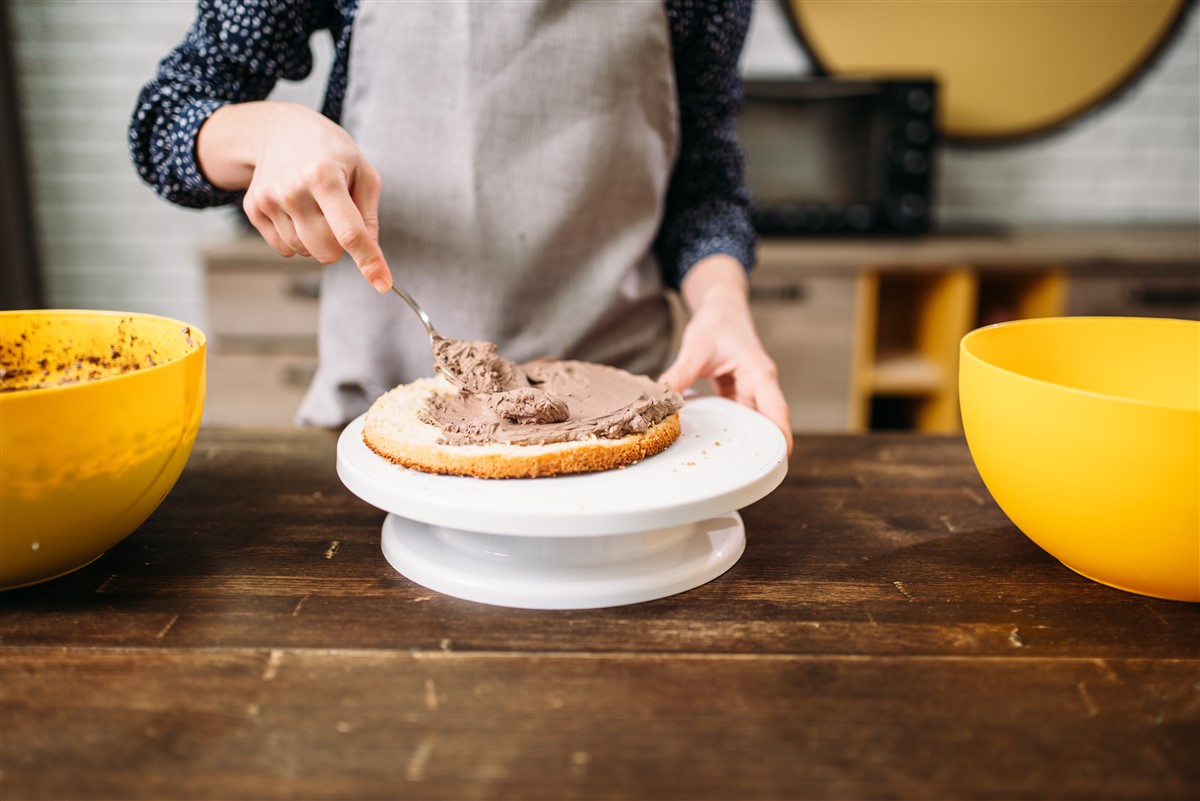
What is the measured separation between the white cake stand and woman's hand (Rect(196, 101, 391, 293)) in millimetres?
196

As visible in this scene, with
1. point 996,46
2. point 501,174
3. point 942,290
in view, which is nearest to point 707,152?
point 501,174

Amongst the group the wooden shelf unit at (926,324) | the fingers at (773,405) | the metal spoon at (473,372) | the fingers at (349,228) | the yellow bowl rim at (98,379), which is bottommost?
the wooden shelf unit at (926,324)

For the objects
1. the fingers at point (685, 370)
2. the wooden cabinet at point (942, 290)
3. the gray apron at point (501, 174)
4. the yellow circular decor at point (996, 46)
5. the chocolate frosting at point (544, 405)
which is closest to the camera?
the chocolate frosting at point (544, 405)

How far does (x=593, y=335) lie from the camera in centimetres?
119

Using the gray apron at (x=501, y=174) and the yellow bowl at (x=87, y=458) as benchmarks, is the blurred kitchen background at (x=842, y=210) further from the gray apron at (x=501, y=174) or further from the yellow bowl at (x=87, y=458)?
the yellow bowl at (x=87, y=458)

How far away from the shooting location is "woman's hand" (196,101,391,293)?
2.52 feet

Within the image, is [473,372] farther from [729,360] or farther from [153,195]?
[153,195]

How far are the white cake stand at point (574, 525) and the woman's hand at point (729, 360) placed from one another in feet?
0.59

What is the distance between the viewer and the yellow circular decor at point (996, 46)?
2553mm

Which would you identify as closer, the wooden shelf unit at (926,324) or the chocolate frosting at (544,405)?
the chocolate frosting at (544,405)

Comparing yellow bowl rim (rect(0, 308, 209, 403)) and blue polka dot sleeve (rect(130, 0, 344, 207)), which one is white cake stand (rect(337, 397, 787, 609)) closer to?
yellow bowl rim (rect(0, 308, 209, 403))

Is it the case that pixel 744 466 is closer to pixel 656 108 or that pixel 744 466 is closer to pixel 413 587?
pixel 413 587

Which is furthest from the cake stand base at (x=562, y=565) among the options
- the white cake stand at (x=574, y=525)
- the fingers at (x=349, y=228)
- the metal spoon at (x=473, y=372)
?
the fingers at (x=349, y=228)

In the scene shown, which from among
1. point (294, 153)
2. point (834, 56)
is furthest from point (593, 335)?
point (834, 56)
